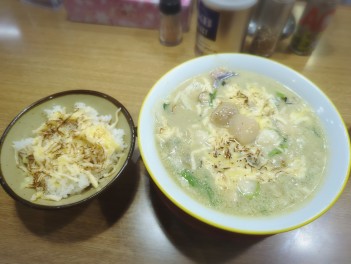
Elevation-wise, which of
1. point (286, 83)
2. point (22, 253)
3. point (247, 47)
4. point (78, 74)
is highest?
point (286, 83)

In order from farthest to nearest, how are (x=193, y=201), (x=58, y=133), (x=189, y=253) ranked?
(x=58, y=133) → (x=189, y=253) → (x=193, y=201)

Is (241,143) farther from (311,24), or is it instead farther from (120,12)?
(120,12)

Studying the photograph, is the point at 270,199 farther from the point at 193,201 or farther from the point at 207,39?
the point at 207,39

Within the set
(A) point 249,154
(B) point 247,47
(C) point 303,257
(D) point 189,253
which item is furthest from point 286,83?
(D) point 189,253

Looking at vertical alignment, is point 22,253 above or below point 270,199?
below

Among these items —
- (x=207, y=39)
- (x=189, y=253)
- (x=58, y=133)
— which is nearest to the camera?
Answer: (x=189, y=253)

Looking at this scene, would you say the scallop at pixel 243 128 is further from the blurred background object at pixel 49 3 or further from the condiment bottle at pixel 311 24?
the blurred background object at pixel 49 3

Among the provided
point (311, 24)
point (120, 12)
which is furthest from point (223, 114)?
point (120, 12)
